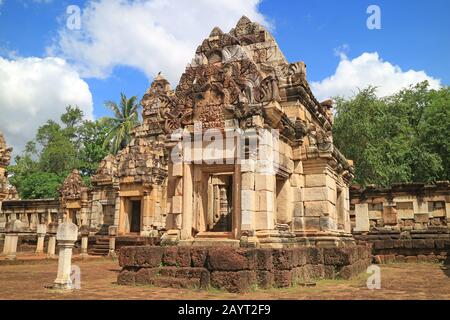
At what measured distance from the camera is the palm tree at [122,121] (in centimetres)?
3962

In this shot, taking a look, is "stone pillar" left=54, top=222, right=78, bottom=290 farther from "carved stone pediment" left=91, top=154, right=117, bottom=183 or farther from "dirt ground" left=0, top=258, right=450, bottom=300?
"carved stone pediment" left=91, top=154, right=117, bottom=183

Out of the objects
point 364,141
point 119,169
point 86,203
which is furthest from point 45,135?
point 364,141

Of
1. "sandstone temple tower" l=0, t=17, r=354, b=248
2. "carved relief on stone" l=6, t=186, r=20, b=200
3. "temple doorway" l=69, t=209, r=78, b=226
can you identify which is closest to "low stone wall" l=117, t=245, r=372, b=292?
"sandstone temple tower" l=0, t=17, r=354, b=248

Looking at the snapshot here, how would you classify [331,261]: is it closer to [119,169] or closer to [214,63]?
[214,63]

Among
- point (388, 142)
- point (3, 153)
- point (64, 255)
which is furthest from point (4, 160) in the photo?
point (388, 142)

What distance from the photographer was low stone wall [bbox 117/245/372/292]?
6.98 meters

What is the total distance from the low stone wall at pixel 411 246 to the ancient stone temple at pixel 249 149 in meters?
4.88

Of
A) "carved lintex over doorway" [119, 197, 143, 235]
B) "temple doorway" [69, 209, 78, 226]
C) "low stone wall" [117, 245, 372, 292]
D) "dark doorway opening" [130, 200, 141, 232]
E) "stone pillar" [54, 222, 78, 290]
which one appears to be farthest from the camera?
"temple doorway" [69, 209, 78, 226]

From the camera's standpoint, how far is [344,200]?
12797 mm

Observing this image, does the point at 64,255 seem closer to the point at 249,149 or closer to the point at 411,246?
the point at 249,149

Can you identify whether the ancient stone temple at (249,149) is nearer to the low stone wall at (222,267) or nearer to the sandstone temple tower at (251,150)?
the sandstone temple tower at (251,150)

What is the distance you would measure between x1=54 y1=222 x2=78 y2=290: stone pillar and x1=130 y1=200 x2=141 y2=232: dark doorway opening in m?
13.0
